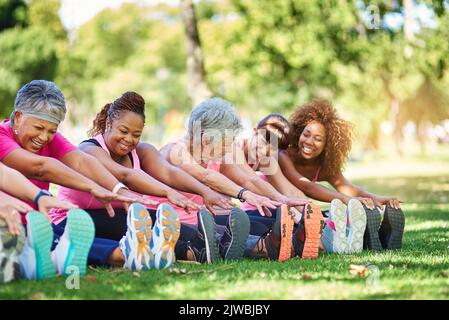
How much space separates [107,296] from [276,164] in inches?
131

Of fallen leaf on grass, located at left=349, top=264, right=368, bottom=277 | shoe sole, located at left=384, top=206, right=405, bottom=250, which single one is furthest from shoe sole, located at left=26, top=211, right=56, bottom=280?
shoe sole, located at left=384, top=206, right=405, bottom=250

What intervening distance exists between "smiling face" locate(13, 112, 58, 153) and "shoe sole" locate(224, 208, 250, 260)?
1.47 metres

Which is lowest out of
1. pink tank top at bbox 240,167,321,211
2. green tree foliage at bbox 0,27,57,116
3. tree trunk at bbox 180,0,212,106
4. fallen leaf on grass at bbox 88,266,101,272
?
fallen leaf on grass at bbox 88,266,101,272

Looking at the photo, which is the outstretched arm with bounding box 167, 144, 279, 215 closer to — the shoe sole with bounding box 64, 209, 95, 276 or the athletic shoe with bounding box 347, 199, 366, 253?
the athletic shoe with bounding box 347, 199, 366, 253

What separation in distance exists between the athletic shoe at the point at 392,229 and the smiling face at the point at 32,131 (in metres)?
3.27

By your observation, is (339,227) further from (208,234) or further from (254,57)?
(254,57)

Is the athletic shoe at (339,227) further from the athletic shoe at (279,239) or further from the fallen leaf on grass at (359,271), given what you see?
the fallen leaf on grass at (359,271)

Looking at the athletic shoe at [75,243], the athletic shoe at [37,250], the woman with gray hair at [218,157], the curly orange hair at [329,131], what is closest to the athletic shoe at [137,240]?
the athletic shoe at [75,243]

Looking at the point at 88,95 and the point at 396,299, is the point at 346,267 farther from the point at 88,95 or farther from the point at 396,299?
the point at 88,95

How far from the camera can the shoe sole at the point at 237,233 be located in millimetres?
5191

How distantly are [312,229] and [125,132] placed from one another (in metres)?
1.71

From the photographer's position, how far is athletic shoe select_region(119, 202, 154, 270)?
459cm

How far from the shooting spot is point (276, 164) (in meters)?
6.94
